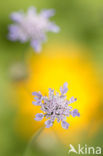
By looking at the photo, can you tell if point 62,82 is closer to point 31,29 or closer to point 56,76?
point 56,76

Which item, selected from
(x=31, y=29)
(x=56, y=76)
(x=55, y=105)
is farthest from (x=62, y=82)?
(x=55, y=105)

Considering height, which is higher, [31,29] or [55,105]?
[31,29]

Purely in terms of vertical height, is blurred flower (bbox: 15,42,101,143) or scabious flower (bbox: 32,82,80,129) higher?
blurred flower (bbox: 15,42,101,143)

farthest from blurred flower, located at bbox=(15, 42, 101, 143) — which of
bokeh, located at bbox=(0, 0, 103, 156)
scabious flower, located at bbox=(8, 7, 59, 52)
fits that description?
scabious flower, located at bbox=(8, 7, 59, 52)

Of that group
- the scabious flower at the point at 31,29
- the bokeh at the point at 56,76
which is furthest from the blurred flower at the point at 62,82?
the scabious flower at the point at 31,29

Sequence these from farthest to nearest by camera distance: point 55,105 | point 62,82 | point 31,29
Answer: point 62,82, point 31,29, point 55,105

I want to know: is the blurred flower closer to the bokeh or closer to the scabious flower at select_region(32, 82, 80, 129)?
the bokeh

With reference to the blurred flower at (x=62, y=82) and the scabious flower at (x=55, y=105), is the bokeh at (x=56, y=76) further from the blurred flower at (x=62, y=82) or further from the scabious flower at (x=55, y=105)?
the scabious flower at (x=55, y=105)

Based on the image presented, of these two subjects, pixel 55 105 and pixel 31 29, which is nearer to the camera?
pixel 55 105

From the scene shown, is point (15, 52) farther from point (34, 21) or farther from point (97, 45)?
point (97, 45)

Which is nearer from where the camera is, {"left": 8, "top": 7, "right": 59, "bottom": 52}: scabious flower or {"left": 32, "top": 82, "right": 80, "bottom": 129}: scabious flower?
{"left": 32, "top": 82, "right": 80, "bottom": 129}: scabious flower
